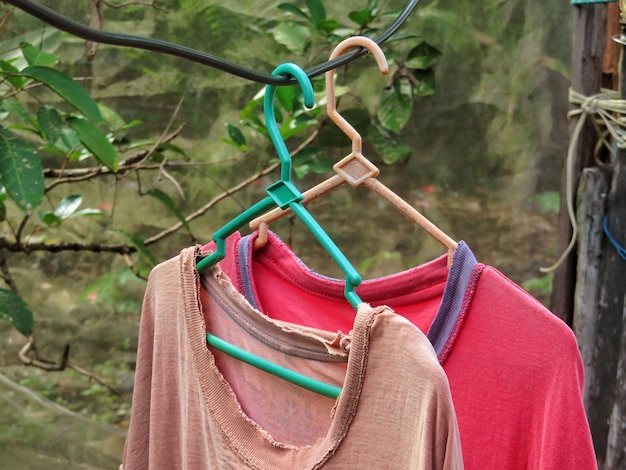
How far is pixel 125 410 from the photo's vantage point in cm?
270

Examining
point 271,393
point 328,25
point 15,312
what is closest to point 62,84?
point 15,312

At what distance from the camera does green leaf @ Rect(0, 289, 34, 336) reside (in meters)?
1.61

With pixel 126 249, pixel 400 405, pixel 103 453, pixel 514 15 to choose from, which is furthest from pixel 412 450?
pixel 514 15

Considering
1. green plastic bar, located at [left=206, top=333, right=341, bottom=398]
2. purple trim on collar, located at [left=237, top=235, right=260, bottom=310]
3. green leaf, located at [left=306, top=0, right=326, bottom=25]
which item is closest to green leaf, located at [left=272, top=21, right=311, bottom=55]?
green leaf, located at [left=306, top=0, right=326, bottom=25]

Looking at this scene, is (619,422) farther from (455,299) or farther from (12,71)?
(12,71)

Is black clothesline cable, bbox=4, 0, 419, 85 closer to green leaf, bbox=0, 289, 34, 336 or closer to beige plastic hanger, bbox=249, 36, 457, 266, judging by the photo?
beige plastic hanger, bbox=249, 36, 457, 266

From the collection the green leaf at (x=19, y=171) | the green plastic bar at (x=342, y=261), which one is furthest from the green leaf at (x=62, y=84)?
the green plastic bar at (x=342, y=261)

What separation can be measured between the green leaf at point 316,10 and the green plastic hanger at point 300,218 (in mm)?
1328

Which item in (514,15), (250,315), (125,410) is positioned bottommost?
(250,315)

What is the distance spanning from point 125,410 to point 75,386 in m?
0.18

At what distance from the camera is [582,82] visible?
1865 mm

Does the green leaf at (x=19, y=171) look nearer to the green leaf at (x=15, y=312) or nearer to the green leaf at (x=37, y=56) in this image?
the green leaf at (x=37, y=56)

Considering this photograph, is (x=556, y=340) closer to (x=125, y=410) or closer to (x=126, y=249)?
(x=126, y=249)

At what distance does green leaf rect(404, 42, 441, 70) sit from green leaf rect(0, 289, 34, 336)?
1.34m
